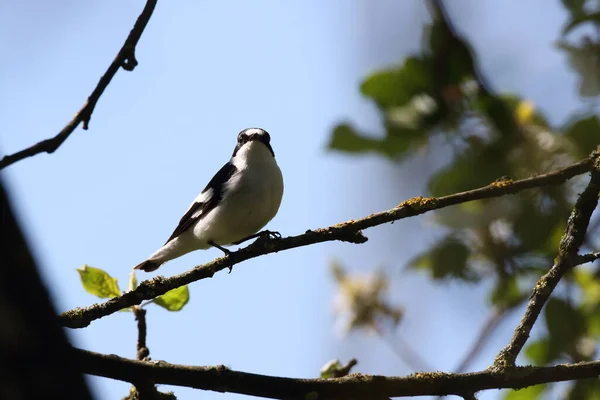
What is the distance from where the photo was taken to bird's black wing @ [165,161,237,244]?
549cm

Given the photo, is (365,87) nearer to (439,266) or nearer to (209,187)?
(439,266)

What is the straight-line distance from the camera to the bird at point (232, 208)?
200 inches

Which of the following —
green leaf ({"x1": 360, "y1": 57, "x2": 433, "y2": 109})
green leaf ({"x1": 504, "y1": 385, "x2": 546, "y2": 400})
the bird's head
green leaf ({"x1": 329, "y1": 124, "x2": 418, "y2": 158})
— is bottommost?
green leaf ({"x1": 504, "y1": 385, "x2": 546, "y2": 400})

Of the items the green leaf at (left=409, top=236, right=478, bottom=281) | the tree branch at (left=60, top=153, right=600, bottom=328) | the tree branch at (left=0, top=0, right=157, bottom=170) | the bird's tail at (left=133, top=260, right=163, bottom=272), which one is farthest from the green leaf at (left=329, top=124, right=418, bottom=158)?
the bird's tail at (left=133, top=260, right=163, bottom=272)

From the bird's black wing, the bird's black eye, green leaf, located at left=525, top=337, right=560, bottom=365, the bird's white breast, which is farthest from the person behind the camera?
the bird's black eye

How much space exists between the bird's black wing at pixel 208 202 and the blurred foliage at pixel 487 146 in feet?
6.69

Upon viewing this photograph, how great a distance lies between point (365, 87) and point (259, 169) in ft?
6.58

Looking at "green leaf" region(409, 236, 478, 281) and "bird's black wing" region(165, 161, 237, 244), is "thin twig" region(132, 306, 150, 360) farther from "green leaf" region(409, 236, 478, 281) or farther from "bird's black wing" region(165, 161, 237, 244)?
"bird's black wing" region(165, 161, 237, 244)

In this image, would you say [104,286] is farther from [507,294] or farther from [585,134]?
[585,134]

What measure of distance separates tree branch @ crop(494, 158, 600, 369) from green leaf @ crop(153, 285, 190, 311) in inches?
61.7

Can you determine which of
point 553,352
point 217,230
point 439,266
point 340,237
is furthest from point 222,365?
point 217,230

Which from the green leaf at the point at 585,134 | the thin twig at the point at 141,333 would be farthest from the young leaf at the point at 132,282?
the green leaf at the point at 585,134

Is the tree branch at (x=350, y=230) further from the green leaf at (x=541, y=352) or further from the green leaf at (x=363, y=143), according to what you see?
the green leaf at (x=541, y=352)

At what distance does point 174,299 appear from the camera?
355 cm
